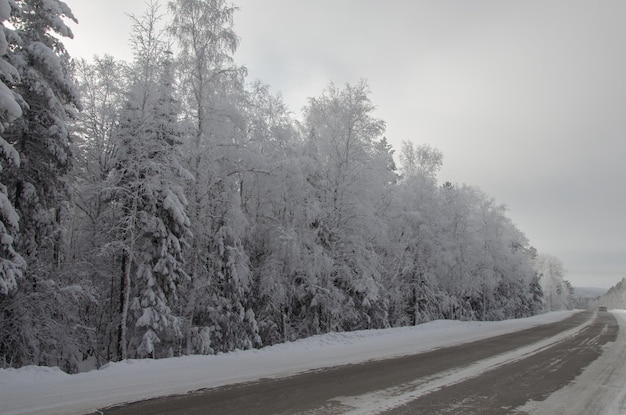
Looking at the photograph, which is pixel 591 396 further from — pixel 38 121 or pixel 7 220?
pixel 38 121

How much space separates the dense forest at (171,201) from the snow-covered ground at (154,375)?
3.46 metres

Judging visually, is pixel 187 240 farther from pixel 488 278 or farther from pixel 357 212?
pixel 488 278

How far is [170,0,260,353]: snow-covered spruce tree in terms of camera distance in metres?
15.1

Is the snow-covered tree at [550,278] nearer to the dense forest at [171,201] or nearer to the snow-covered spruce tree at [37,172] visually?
the dense forest at [171,201]

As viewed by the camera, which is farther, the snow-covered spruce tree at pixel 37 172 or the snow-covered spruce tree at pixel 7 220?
the snow-covered spruce tree at pixel 37 172

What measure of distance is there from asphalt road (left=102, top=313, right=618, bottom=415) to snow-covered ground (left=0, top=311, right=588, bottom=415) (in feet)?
1.86

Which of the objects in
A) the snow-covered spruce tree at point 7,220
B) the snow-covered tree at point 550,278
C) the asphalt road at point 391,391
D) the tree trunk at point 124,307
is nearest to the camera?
the asphalt road at point 391,391

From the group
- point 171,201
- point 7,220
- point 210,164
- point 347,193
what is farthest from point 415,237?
point 7,220

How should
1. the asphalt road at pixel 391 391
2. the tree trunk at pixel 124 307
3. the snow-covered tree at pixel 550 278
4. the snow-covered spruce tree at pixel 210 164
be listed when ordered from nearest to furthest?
the asphalt road at pixel 391 391 → the tree trunk at pixel 124 307 → the snow-covered spruce tree at pixel 210 164 → the snow-covered tree at pixel 550 278

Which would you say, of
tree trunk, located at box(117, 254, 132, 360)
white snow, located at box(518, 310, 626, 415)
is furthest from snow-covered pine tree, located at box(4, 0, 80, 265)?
white snow, located at box(518, 310, 626, 415)

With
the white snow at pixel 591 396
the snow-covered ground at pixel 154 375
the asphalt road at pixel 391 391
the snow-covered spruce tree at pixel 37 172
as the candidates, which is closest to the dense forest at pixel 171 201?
the snow-covered spruce tree at pixel 37 172

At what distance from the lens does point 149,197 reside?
12992 mm

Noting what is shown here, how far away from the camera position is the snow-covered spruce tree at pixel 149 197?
42.0 feet

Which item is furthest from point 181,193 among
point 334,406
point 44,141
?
point 334,406
